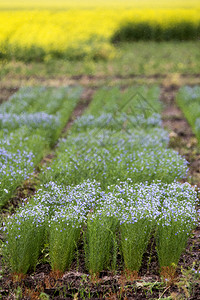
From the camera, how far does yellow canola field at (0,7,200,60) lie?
20.0 metres

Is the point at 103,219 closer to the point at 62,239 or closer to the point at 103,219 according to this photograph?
the point at 103,219

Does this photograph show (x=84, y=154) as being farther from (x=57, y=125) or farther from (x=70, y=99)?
(x=70, y=99)

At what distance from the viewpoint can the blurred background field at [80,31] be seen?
20.1 m

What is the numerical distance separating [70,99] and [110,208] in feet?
28.3

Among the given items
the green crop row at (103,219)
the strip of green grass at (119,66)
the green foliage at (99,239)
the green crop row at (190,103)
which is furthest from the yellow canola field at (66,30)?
the green foliage at (99,239)

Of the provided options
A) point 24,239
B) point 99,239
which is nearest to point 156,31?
point 99,239

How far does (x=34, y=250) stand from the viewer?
4.97 m

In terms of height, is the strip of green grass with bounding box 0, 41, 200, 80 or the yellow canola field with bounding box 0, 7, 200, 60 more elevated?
the yellow canola field with bounding box 0, 7, 200, 60

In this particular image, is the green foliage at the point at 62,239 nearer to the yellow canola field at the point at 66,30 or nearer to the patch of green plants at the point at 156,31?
the yellow canola field at the point at 66,30

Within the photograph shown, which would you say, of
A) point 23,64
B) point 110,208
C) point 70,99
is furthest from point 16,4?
point 110,208

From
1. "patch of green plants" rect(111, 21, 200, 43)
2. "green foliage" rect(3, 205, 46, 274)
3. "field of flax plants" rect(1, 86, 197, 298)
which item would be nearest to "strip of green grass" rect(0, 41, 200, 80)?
"patch of green plants" rect(111, 21, 200, 43)

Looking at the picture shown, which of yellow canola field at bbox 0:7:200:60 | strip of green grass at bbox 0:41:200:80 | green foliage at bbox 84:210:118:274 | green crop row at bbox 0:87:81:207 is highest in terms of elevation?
yellow canola field at bbox 0:7:200:60

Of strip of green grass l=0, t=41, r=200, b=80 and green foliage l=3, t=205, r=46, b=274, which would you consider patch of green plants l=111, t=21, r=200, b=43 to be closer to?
strip of green grass l=0, t=41, r=200, b=80

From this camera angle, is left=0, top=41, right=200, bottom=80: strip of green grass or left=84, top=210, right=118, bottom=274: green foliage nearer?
left=84, top=210, right=118, bottom=274: green foliage
